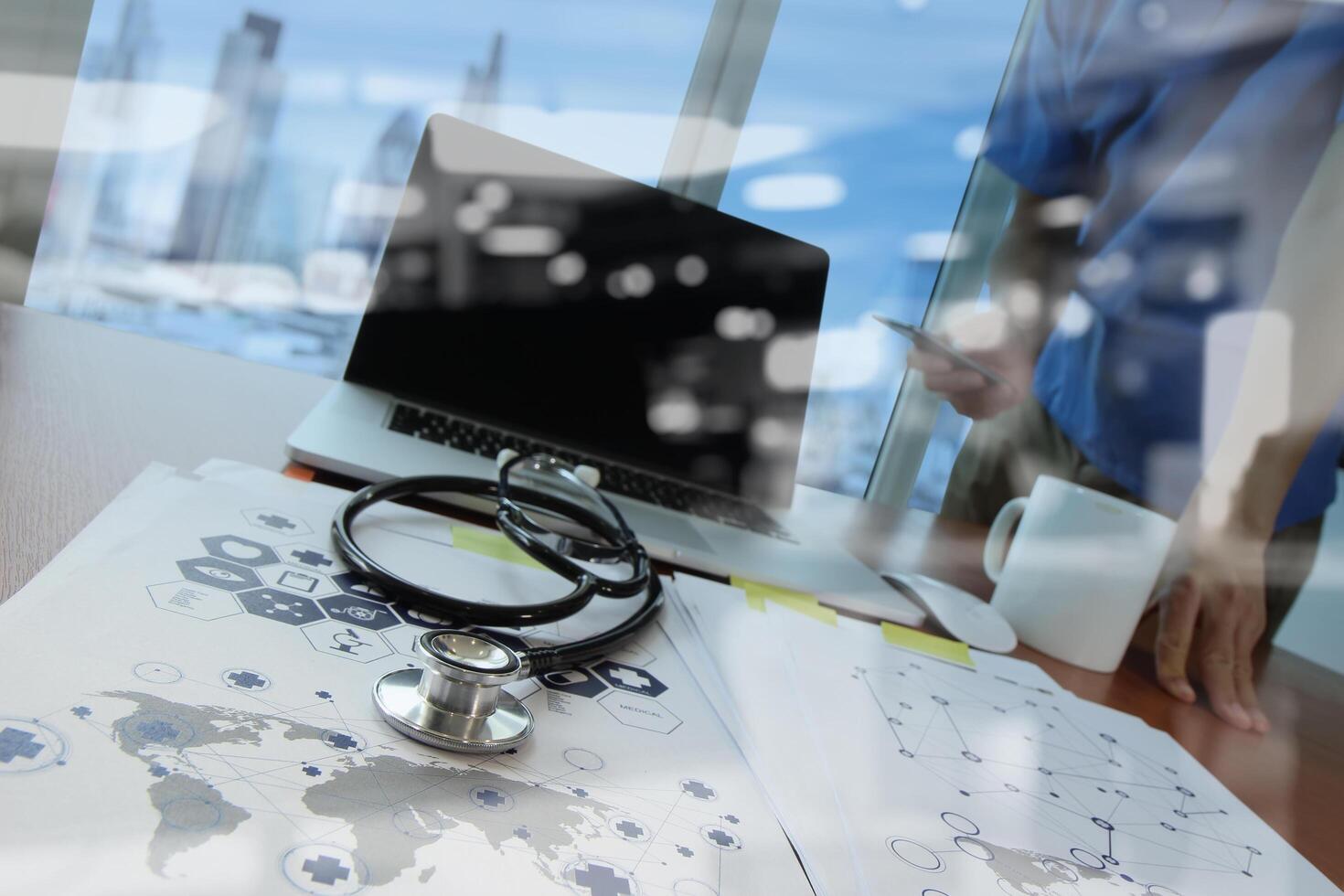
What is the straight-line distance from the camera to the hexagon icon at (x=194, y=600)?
0.34 metres

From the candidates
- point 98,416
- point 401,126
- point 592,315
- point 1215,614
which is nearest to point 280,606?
point 98,416

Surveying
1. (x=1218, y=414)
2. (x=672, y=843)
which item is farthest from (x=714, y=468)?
(x=1218, y=414)

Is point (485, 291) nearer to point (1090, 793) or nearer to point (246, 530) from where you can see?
point (246, 530)

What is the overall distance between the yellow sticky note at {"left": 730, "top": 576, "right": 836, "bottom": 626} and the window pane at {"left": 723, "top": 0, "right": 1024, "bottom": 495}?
154 centimetres

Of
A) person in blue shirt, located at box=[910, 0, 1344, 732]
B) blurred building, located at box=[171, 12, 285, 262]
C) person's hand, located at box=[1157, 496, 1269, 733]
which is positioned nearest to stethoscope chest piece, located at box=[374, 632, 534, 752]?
person's hand, located at box=[1157, 496, 1269, 733]

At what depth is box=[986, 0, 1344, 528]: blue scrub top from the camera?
1304 millimetres

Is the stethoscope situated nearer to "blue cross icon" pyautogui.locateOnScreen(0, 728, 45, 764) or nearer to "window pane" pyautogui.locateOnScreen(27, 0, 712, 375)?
"blue cross icon" pyautogui.locateOnScreen(0, 728, 45, 764)

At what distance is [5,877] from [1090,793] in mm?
457

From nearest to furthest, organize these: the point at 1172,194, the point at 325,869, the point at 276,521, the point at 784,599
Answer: the point at 325,869 → the point at 276,521 → the point at 784,599 → the point at 1172,194

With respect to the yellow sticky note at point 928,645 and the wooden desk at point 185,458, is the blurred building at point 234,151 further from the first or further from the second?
the yellow sticky note at point 928,645

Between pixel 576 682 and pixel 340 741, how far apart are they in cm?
12

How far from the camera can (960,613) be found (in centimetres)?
68

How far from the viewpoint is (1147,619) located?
874 mm

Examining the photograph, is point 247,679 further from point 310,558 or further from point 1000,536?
point 1000,536
